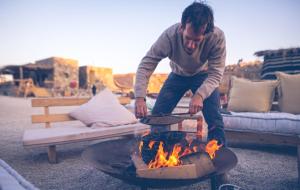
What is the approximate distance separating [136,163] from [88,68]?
28.7m

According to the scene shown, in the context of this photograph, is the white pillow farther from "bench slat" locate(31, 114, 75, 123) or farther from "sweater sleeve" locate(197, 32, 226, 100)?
"sweater sleeve" locate(197, 32, 226, 100)

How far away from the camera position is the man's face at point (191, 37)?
2.18 meters

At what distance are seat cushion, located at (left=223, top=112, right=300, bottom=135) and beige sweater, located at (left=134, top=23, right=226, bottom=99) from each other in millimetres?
1677

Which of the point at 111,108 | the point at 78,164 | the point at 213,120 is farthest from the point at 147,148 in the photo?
the point at 111,108

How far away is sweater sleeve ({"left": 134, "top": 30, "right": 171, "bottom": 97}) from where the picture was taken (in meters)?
2.62

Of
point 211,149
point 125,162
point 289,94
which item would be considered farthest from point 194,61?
point 289,94

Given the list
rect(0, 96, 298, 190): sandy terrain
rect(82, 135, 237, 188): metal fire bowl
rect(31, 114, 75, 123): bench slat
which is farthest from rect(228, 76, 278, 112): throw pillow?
rect(31, 114, 75, 123): bench slat

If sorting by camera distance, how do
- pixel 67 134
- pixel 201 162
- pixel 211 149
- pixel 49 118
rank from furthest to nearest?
pixel 49 118 → pixel 67 134 → pixel 211 149 → pixel 201 162

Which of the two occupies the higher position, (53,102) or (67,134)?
(53,102)

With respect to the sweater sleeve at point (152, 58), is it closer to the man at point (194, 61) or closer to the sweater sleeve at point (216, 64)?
the man at point (194, 61)

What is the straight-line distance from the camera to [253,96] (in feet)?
14.5

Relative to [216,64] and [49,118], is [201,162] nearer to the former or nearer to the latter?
[216,64]

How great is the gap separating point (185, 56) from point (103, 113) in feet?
5.90

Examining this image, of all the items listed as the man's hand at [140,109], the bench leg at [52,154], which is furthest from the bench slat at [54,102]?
the man's hand at [140,109]
